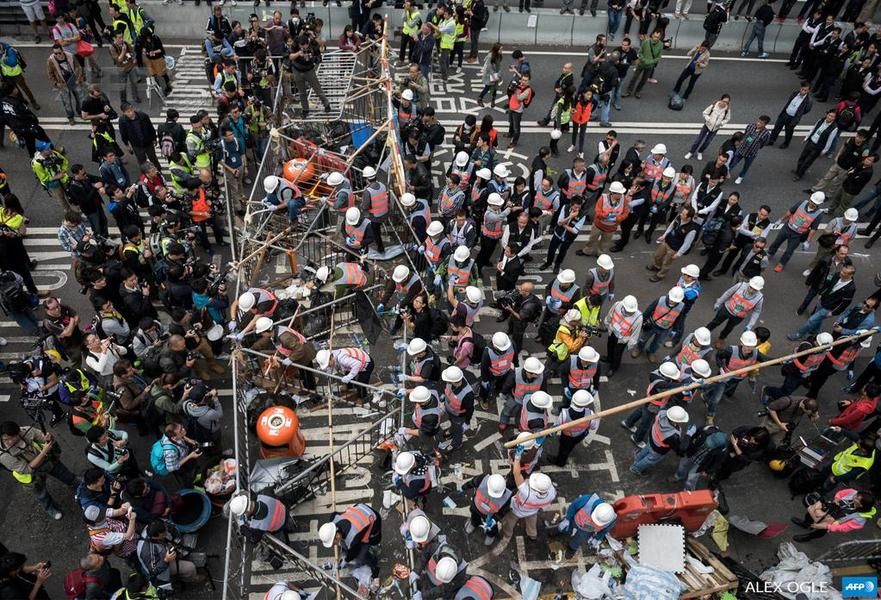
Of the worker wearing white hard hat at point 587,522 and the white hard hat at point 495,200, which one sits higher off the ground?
the white hard hat at point 495,200

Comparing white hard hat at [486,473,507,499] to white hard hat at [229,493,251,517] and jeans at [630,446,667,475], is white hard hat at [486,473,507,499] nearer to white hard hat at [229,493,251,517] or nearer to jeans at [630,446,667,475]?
jeans at [630,446,667,475]

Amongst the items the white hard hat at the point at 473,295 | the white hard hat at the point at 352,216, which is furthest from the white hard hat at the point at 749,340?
the white hard hat at the point at 352,216

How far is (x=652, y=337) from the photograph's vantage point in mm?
11641

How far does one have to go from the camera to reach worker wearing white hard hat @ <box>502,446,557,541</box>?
26.2ft

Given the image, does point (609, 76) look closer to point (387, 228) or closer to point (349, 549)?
point (387, 228)

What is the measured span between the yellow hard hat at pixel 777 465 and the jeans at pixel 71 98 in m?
18.4

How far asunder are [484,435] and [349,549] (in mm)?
3672

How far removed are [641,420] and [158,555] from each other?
7.57 meters

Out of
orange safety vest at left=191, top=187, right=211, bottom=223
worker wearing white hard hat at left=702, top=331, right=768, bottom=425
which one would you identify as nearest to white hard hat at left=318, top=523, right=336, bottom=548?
worker wearing white hard hat at left=702, top=331, right=768, bottom=425

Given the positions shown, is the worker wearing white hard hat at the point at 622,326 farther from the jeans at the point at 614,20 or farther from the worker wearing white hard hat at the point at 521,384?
the jeans at the point at 614,20

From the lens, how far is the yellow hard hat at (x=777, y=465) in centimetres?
998

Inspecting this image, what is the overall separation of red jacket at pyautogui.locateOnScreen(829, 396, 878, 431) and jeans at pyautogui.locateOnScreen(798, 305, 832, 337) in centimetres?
213

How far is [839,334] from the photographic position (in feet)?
36.2

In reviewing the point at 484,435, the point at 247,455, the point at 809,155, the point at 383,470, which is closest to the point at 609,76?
the point at 809,155
